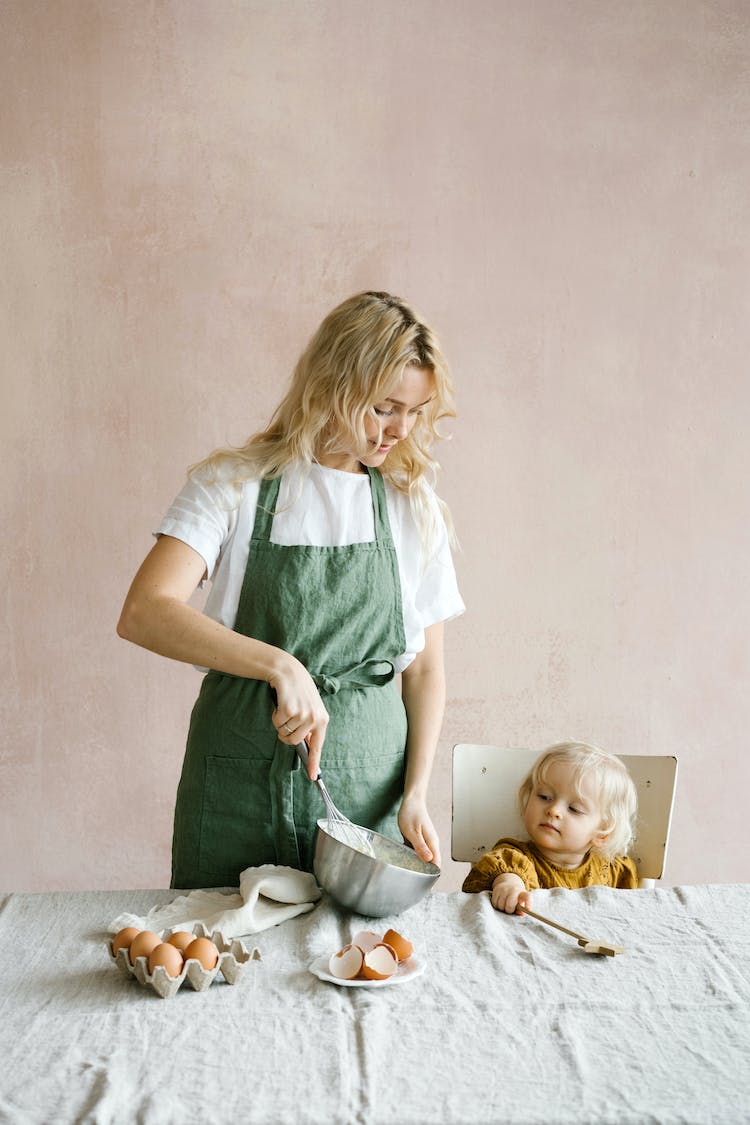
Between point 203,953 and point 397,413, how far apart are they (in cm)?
81

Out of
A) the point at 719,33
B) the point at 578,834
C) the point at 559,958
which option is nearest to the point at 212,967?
the point at 559,958

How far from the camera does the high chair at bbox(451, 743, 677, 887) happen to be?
1801 millimetres

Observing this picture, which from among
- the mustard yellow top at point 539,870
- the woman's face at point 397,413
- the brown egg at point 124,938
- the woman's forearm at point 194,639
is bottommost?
the mustard yellow top at point 539,870

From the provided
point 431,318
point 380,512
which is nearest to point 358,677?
point 380,512

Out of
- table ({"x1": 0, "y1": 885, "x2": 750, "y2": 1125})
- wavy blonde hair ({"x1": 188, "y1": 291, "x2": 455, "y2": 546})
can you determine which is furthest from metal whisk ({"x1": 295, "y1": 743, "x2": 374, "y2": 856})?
wavy blonde hair ({"x1": 188, "y1": 291, "x2": 455, "y2": 546})

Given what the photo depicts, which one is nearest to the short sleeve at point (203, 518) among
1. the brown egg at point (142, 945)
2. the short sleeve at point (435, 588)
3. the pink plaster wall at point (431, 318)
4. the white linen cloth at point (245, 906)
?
the short sleeve at point (435, 588)

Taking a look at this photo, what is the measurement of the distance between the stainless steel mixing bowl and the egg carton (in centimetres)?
14

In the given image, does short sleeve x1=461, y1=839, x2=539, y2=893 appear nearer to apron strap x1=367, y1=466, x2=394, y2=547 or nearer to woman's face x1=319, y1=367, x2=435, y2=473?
apron strap x1=367, y1=466, x2=394, y2=547

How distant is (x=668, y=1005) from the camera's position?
111cm

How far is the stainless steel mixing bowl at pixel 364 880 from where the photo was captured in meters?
1.26

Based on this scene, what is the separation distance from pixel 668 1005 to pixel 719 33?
2319mm

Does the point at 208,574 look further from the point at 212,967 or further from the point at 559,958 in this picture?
the point at 559,958

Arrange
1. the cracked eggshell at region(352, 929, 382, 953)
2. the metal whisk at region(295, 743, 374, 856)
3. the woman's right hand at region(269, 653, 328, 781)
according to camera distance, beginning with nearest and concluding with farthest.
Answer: the cracked eggshell at region(352, 929, 382, 953), the woman's right hand at region(269, 653, 328, 781), the metal whisk at region(295, 743, 374, 856)

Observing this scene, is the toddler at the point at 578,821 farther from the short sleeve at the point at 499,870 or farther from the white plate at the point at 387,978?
the white plate at the point at 387,978
